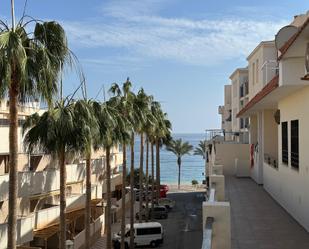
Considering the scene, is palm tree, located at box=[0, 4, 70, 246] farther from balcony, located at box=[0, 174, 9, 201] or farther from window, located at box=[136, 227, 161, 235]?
window, located at box=[136, 227, 161, 235]

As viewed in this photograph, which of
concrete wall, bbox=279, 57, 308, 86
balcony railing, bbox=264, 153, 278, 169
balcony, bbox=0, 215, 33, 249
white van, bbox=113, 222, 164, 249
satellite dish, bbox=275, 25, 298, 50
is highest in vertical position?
satellite dish, bbox=275, 25, 298, 50

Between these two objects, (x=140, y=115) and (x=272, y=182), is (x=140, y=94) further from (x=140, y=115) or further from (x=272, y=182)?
(x=272, y=182)

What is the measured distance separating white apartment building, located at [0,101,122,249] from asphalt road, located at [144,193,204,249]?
Answer: 6.54 metres

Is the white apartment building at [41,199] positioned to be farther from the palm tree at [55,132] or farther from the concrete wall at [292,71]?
the concrete wall at [292,71]

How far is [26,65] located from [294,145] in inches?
338

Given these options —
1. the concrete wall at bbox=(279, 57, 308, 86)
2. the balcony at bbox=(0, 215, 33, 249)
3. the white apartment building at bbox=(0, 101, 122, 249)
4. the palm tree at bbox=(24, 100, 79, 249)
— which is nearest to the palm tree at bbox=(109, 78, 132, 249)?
the white apartment building at bbox=(0, 101, 122, 249)

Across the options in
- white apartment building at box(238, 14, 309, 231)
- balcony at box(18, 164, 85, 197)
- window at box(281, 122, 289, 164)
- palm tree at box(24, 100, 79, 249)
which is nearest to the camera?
white apartment building at box(238, 14, 309, 231)

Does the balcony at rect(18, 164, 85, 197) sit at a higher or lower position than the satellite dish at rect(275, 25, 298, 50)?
lower

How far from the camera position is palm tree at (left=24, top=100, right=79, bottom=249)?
18.2m

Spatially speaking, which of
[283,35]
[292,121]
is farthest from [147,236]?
[283,35]

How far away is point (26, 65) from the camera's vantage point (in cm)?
1234

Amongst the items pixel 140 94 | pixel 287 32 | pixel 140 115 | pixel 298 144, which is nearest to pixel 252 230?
pixel 298 144

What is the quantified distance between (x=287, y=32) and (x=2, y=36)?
859 cm

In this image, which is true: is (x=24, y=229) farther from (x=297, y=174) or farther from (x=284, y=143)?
(x=297, y=174)
